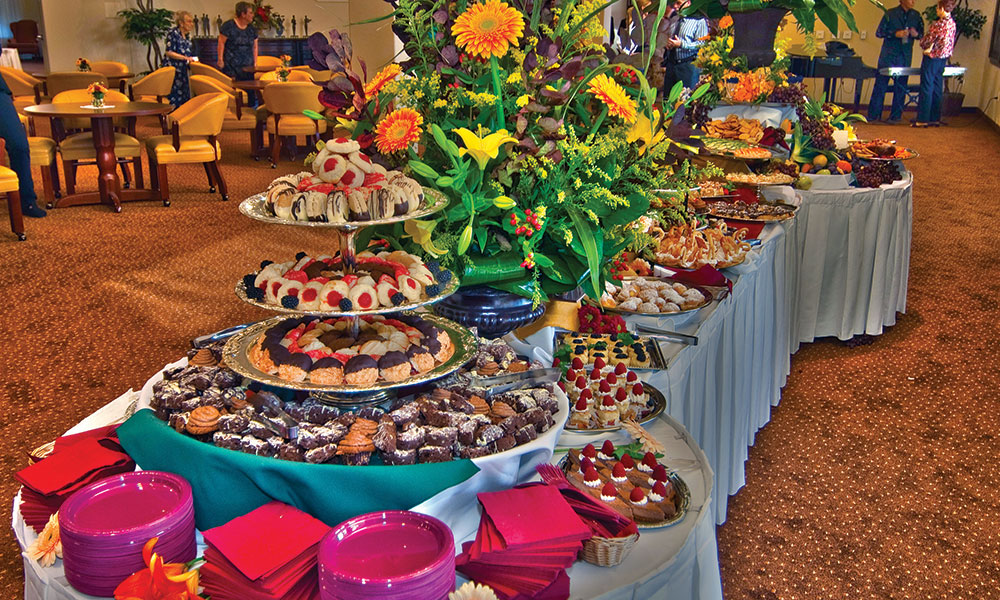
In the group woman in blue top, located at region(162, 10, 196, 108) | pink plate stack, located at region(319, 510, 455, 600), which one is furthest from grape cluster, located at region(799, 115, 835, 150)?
woman in blue top, located at region(162, 10, 196, 108)

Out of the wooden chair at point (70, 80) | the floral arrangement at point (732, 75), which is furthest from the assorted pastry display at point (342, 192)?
the wooden chair at point (70, 80)

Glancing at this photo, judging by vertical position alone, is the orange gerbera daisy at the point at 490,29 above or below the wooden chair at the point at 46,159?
above

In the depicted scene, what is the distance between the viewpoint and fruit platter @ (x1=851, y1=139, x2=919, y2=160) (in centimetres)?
424

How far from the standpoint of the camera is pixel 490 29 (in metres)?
1.53

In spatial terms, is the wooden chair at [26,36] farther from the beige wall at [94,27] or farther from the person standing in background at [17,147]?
the person standing in background at [17,147]

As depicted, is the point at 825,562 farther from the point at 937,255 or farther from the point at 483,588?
the point at 937,255

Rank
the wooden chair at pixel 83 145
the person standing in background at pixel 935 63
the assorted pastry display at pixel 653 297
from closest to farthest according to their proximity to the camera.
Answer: the assorted pastry display at pixel 653 297, the wooden chair at pixel 83 145, the person standing in background at pixel 935 63

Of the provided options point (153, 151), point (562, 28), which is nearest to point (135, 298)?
point (153, 151)

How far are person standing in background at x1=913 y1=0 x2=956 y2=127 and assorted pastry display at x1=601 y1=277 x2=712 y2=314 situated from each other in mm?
9797

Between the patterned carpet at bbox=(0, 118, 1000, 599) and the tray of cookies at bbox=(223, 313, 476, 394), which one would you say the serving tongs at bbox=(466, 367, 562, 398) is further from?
the patterned carpet at bbox=(0, 118, 1000, 599)

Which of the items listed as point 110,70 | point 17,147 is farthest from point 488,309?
point 110,70

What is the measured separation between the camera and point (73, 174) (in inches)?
259

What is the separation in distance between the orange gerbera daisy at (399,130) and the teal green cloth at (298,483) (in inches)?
26.6

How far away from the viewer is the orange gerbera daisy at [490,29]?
1517 millimetres
